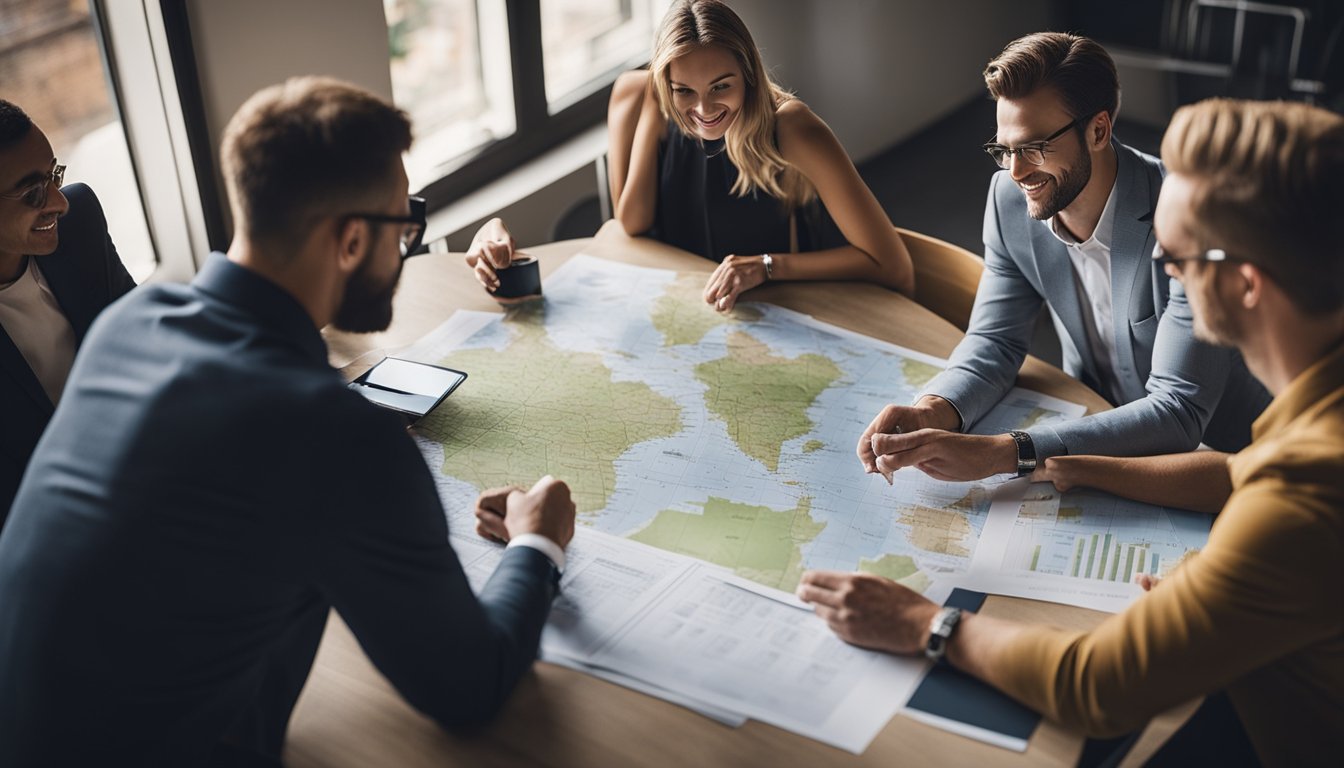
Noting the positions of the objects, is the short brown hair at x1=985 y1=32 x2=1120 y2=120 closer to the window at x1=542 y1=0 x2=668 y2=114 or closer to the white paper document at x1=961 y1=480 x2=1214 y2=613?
the white paper document at x1=961 y1=480 x2=1214 y2=613

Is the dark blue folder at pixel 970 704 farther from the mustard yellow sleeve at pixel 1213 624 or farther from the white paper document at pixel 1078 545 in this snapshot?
the white paper document at pixel 1078 545

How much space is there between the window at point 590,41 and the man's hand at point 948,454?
265 cm

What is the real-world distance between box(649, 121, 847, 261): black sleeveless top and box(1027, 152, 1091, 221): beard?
0.63 meters

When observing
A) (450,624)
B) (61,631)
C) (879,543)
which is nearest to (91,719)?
(61,631)

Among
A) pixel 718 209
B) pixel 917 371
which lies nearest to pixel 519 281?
pixel 718 209

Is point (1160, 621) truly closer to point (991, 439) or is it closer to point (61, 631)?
point (991, 439)

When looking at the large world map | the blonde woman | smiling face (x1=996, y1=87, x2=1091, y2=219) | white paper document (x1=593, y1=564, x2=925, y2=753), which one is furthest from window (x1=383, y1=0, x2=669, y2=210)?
white paper document (x1=593, y1=564, x2=925, y2=753)

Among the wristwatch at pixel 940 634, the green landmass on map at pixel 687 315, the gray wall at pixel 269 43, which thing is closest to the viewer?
the wristwatch at pixel 940 634

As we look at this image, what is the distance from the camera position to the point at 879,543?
1.64 metres

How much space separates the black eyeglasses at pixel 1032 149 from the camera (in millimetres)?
2002

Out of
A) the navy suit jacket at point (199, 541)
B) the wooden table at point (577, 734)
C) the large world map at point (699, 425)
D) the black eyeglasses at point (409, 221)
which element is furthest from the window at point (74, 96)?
the wooden table at point (577, 734)

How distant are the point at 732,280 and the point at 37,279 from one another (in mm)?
1264

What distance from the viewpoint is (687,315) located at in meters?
2.30

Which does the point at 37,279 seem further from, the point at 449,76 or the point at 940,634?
the point at 449,76
